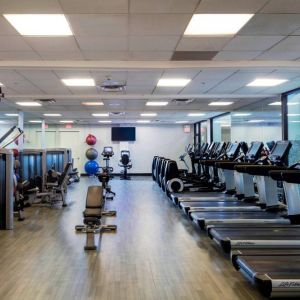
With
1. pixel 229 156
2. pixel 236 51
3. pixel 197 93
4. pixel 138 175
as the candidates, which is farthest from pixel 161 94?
pixel 138 175

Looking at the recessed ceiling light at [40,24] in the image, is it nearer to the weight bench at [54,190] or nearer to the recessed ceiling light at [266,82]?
the recessed ceiling light at [266,82]

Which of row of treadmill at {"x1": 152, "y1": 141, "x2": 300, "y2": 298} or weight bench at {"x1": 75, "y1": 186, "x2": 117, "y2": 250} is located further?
weight bench at {"x1": 75, "y1": 186, "x2": 117, "y2": 250}

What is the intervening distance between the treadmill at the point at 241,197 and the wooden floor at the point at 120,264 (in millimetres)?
478

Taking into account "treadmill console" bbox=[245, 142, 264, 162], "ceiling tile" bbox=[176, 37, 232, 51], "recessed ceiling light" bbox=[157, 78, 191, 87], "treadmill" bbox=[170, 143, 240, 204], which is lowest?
"treadmill" bbox=[170, 143, 240, 204]

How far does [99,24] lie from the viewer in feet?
12.8

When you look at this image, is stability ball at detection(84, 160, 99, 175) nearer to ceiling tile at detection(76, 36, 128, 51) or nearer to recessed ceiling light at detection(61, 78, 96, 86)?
recessed ceiling light at detection(61, 78, 96, 86)

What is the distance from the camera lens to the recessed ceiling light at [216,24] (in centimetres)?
373

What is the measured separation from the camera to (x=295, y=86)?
24.7 ft

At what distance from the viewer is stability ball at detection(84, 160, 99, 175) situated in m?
16.8

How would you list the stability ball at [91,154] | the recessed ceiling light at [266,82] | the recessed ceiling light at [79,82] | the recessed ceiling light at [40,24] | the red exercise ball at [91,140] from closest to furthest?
the recessed ceiling light at [40,24] → the recessed ceiling light at [79,82] → the recessed ceiling light at [266,82] → the stability ball at [91,154] → the red exercise ball at [91,140]

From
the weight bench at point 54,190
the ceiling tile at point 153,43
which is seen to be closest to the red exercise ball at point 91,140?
the weight bench at point 54,190

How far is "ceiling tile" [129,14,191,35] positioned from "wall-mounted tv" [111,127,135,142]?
44.5 ft

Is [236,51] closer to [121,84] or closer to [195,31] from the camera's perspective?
[195,31]

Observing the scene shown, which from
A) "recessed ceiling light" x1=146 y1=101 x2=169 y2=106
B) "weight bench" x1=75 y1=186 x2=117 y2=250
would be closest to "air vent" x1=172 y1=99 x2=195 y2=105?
"recessed ceiling light" x1=146 y1=101 x2=169 y2=106
